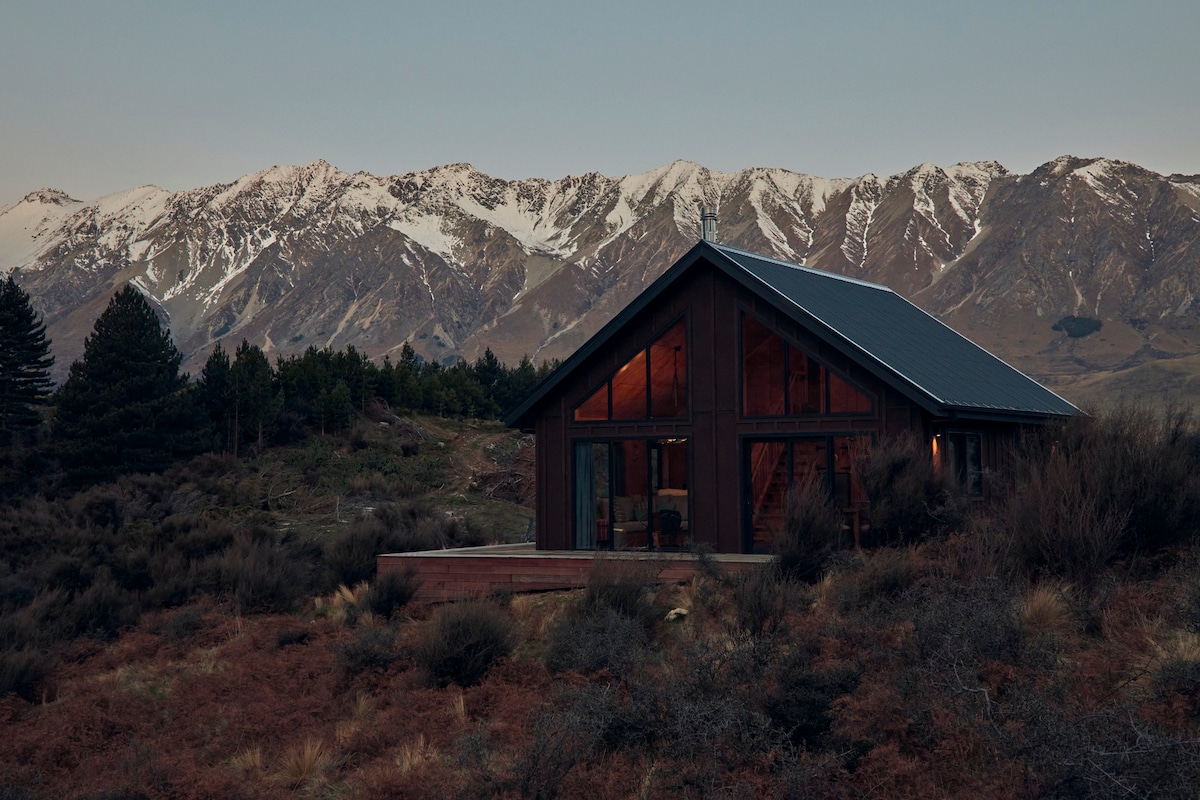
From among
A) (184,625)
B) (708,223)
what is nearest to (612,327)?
(708,223)

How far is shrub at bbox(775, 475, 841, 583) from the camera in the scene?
1577cm

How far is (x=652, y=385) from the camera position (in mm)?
20797

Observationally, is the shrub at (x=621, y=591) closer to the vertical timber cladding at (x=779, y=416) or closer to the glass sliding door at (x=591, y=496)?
the vertical timber cladding at (x=779, y=416)

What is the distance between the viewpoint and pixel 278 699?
596 inches

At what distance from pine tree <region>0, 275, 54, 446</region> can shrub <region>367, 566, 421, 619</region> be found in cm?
Answer: 2606

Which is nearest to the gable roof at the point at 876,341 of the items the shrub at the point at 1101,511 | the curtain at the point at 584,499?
the curtain at the point at 584,499

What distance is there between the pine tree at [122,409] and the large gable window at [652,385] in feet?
74.2

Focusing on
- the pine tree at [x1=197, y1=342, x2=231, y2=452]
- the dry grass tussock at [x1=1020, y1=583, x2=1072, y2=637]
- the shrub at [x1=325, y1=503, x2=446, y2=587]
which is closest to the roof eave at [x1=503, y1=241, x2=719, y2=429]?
the shrub at [x1=325, y1=503, x2=446, y2=587]

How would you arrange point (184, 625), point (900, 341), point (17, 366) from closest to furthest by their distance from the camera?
point (184, 625) → point (900, 341) → point (17, 366)

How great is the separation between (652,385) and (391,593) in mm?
5875

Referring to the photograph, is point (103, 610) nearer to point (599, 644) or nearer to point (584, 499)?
point (584, 499)

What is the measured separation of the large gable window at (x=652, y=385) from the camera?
20594 mm

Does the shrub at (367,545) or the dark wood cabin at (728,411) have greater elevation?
the dark wood cabin at (728,411)

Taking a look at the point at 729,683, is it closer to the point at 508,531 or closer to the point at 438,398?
the point at 508,531
